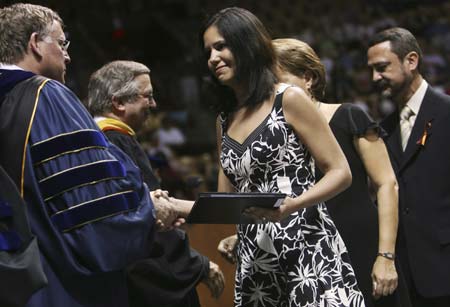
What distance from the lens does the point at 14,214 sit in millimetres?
Answer: 2375

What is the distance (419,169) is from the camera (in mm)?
3652

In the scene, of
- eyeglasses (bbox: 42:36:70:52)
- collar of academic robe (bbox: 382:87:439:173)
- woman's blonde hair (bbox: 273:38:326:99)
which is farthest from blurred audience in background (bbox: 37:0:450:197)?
eyeglasses (bbox: 42:36:70:52)

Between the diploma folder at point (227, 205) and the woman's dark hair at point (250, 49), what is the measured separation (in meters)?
0.43

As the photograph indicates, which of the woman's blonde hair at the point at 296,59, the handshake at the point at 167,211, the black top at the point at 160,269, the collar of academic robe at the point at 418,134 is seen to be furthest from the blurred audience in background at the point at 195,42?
the handshake at the point at 167,211

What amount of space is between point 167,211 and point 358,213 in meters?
0.80

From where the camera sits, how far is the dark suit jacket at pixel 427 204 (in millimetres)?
3619

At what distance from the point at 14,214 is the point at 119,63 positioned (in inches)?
51.4

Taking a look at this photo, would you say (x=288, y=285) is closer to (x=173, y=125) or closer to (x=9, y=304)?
(x=9, y=304)

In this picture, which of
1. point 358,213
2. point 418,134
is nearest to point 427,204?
point 418,134

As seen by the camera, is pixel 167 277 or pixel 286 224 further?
pixel 167 277

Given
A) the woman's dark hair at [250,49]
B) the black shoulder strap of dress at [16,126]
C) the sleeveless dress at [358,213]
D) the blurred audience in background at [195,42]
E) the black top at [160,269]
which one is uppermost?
the woman's dark hair at [250,49]

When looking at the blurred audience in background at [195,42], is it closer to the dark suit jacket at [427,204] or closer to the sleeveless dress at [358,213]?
the dark suit jacket at [427,204]

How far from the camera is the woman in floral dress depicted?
9.11 feet

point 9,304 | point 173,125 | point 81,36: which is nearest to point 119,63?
point 9,304
